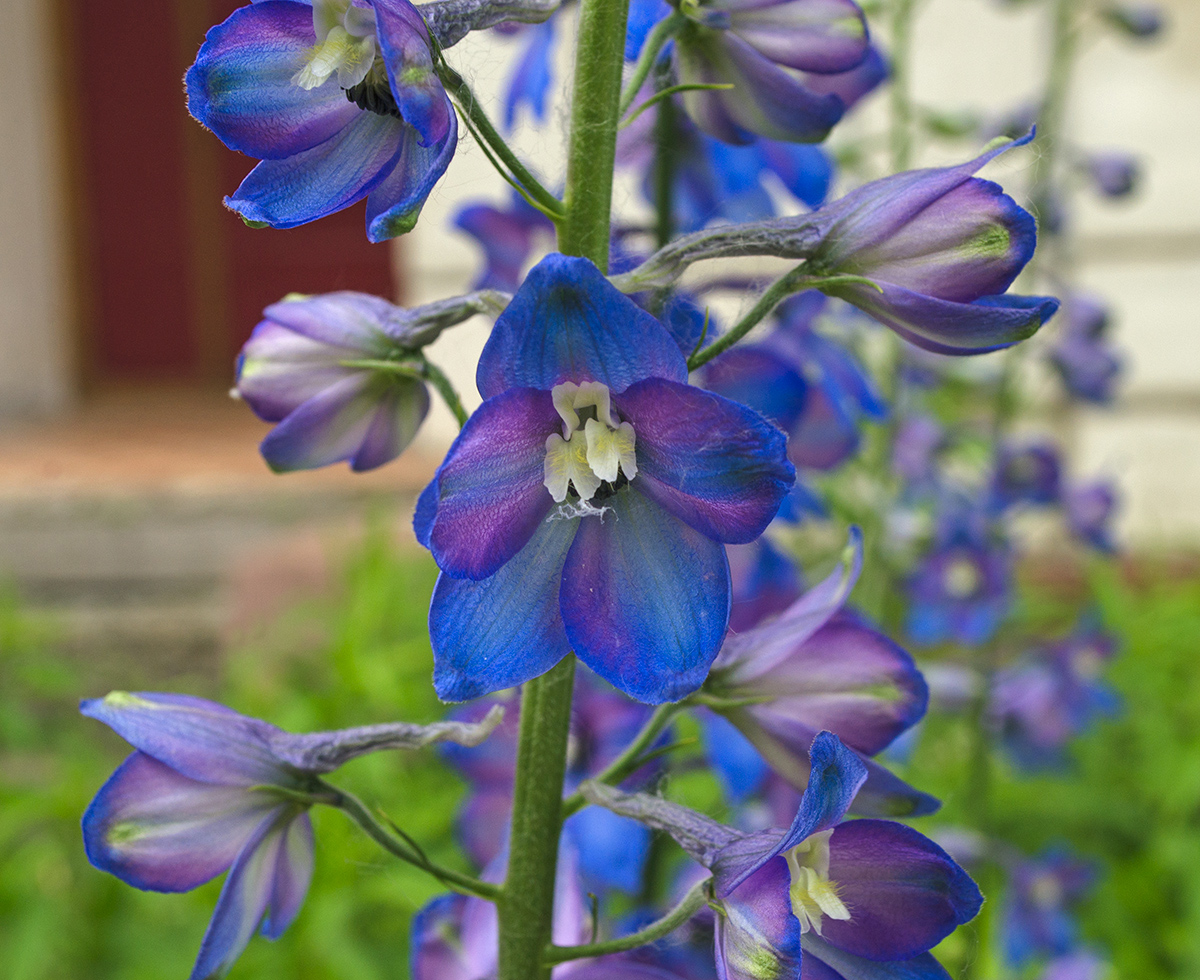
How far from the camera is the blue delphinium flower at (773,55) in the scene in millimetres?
732

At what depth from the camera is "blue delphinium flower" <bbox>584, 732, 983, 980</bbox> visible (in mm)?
523

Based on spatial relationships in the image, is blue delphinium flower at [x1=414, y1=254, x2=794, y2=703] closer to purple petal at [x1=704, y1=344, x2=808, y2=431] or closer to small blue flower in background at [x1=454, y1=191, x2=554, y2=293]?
purple petal at [x1=704, y1=344, x2=808, y2=431]

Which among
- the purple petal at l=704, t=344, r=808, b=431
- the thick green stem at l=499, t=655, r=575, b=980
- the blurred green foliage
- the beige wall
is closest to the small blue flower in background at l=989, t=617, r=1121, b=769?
the blurred green foliage

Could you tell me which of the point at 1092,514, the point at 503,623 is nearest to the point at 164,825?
the point at 503,623

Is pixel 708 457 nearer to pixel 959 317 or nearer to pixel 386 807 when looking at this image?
pixel 959 317

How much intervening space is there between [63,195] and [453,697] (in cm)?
879

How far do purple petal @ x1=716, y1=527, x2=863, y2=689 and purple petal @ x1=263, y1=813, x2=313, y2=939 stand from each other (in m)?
0.30

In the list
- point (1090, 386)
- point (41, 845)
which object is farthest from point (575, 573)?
point (1090, 386)

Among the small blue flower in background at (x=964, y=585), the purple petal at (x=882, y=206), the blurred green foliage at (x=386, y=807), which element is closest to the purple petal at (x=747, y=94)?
the purple petal at (x=882, y=206)

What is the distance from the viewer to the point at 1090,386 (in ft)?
8.84

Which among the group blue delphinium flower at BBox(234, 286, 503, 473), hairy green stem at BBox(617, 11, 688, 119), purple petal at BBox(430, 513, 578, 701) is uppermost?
hairy green stem at BBox(617, 11, 688, 119)

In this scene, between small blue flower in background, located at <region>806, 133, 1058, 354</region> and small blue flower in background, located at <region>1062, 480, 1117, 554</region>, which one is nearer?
small blue flower in background, located at <region>806, 133, 1058, 354</region>

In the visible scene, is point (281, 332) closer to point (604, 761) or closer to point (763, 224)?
point (763, 224)

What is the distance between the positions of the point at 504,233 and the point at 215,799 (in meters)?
0.87
